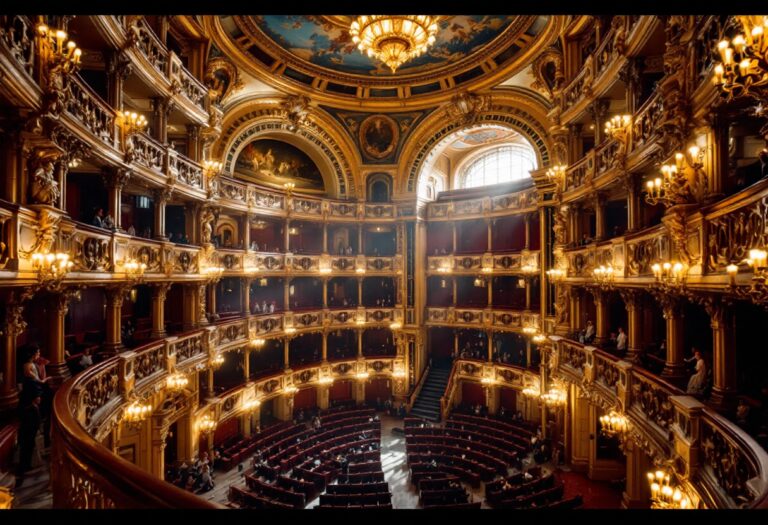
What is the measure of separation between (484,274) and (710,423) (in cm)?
1680

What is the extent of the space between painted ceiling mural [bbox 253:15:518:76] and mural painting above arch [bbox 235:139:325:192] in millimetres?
5350

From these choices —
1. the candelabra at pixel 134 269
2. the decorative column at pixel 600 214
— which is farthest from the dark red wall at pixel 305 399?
the decorative column at pixel 600 214

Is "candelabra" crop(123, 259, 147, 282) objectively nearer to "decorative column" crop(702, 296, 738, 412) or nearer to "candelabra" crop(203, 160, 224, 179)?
"candelabra" crop(203, 160, 224, 179)

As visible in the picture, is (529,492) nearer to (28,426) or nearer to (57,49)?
(28,426)

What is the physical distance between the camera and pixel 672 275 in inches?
302

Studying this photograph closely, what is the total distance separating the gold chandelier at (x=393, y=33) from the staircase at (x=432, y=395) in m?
17.1

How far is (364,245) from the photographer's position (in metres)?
26.4

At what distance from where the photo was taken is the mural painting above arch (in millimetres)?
22344

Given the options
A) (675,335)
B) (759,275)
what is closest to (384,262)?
(675,335)

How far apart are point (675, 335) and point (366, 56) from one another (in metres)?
17.3

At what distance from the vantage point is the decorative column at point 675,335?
30.5 feet

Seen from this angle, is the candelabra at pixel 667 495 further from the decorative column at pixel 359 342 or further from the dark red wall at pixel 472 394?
the decorative column at pixel 359 342

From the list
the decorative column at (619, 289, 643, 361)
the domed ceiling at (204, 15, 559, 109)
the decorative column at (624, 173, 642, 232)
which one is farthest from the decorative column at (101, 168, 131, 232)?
the decorative column at (619, 289, 643, 361)
